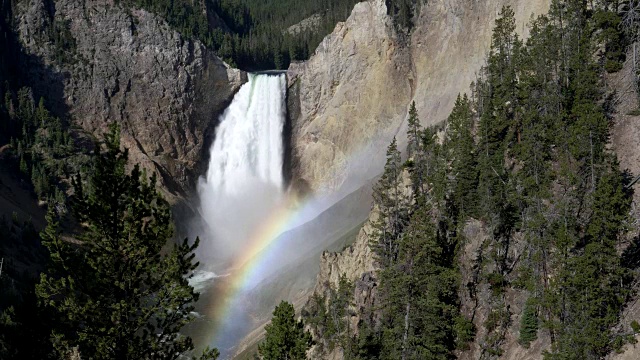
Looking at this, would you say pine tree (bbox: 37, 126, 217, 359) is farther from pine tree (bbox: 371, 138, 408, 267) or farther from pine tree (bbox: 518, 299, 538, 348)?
pine tree (bbox: 371, 138, 408, 267)

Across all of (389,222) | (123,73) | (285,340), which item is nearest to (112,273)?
(285,340)

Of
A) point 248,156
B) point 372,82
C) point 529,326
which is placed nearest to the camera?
point 529,326

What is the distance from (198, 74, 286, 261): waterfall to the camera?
299 feet

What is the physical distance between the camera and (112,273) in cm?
1434

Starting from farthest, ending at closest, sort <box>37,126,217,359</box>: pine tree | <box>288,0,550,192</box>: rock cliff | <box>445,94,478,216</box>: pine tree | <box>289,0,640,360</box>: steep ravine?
<box>288,0,550,192</box>: rock cliff
<box>289,0,640,360</box>: steep ravine
<box>445,94,478,216</box>: pine tree
<box>37,126,217,359</box>: pine tree

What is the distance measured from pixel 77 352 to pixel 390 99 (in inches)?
2843

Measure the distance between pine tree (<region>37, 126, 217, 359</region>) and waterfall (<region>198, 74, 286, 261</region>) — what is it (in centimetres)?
7500

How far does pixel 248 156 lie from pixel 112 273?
7907 cm

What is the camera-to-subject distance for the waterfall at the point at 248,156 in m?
A: 91.2

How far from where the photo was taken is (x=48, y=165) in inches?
3142

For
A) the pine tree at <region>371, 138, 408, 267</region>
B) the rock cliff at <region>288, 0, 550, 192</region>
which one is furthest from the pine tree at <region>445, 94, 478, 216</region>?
the rock cliff at <region>288, 0, 550, 192</region>

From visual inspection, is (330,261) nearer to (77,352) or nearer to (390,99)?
(77,352)

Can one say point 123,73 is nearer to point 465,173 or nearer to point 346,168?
point 346,168

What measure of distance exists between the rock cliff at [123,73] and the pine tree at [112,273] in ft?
248
